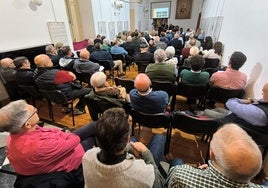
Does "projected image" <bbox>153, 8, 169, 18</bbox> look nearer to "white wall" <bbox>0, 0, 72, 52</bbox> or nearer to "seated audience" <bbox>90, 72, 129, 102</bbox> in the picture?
"white wall" <bbox>0, 0, 72, 52</bbox>

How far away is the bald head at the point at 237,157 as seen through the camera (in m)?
0.67

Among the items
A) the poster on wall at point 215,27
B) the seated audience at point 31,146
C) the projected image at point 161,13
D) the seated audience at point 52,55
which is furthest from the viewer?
the projected image at point 161,13

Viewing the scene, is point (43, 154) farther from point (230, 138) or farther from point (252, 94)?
point (252, 94)

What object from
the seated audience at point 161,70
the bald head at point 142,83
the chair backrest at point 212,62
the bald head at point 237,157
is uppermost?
the bald head at point 237,157

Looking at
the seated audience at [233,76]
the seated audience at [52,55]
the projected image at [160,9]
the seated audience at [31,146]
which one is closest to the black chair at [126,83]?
the seated audience at [233,76]

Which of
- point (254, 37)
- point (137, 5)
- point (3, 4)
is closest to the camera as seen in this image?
point (254, 37)

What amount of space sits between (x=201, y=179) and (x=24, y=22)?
16.7 ft

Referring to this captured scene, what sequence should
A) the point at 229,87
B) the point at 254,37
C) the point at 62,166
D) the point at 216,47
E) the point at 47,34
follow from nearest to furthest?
the point at 62,166 → the point at 229,87 → the point at 254,37 → the point at 216,47 → the point at 47,34

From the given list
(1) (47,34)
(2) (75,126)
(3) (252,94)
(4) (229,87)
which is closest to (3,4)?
(1) (47,34)

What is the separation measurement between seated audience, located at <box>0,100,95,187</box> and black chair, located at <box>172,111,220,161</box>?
1083 millimetres

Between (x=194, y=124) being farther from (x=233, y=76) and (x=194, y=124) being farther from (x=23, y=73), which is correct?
(x=23, y=73)

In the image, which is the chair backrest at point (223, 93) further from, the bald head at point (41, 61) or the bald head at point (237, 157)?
the bald head at point (41, 61)

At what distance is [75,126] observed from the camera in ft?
8.66

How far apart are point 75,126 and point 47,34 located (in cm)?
350
